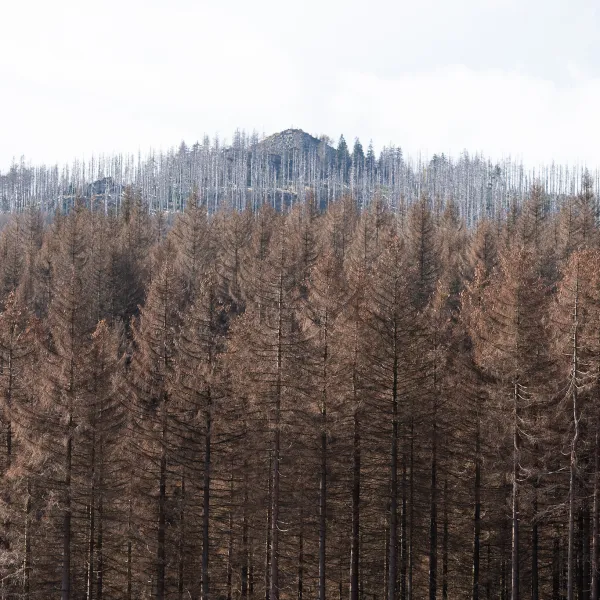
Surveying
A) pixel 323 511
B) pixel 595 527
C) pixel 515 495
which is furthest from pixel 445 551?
pixel 323 511

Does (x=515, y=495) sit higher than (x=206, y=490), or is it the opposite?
(x=515, y=495)

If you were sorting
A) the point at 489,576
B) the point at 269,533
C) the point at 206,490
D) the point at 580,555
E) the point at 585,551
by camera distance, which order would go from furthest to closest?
the point at 489,576 → the point at 580,555 → the point at 269,533 → the point at 585,551 → the point at 206,490

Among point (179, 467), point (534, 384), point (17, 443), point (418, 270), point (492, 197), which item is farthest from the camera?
point (492, 197)

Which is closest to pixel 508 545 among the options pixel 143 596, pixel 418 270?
pixel 143 596

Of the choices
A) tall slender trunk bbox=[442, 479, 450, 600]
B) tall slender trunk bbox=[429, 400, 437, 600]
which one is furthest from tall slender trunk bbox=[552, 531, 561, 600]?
tall slender trunk bbox=[429, 400, 437, 600]

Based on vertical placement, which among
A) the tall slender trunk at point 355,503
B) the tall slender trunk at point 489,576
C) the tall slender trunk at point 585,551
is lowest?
the tall slender trunk at point 489,576

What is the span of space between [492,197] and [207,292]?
173m

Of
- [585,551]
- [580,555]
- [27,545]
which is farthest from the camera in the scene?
[580,555]

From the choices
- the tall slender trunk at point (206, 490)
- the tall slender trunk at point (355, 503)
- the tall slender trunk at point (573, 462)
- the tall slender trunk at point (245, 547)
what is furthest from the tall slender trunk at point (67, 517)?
the tall slender trunk at point (573, 462)

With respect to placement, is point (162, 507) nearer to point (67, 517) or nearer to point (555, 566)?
point (67, 517)

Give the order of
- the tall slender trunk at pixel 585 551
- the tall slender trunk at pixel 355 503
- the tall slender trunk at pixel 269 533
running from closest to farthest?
the tall slender trunk at pixel 355 503 < the tall slender trunk at pixel 585 551 < the tall slender trunk at pixel 269 533

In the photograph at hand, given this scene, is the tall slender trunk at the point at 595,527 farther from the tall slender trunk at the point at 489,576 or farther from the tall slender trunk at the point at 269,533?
the tall slender trunk at the point at 269,533

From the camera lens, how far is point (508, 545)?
28.3m

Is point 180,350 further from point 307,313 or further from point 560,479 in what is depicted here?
point 560,479
